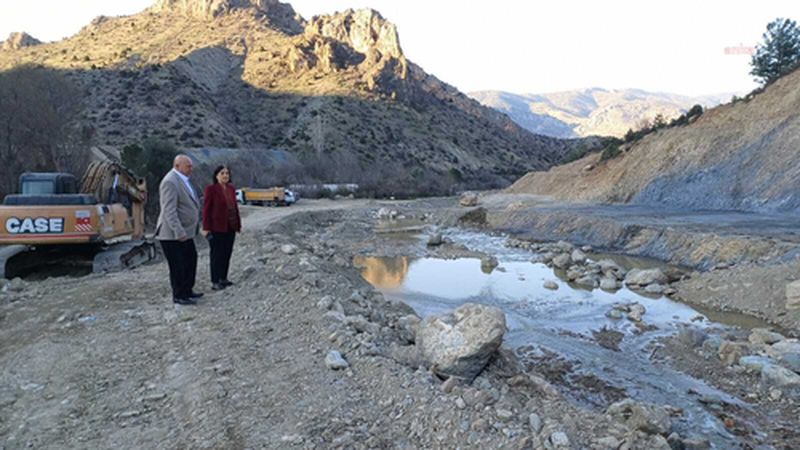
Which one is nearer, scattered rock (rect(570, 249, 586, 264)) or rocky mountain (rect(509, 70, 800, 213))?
scattered rock (rect(570, 249, 586, 264))

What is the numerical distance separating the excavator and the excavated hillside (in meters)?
34.7

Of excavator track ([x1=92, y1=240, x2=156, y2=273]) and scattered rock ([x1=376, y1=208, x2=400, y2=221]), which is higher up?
excavator track ([x1=92, y1=240, x2=156, y2=273])

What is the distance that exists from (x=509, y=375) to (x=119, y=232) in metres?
9.58

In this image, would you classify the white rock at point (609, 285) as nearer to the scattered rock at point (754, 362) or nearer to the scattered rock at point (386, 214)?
the scattered rock at point (754, 362)

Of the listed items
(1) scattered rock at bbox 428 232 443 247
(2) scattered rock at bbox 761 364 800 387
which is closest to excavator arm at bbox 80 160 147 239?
(1) scattered rock at bbox 428 232 443 247

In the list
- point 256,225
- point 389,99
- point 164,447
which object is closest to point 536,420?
point 164,447

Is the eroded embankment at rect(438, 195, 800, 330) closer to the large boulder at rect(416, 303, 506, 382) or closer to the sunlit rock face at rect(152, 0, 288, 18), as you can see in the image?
the large boulder at rect(416, 303, 506, 382)

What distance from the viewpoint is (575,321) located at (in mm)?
10234

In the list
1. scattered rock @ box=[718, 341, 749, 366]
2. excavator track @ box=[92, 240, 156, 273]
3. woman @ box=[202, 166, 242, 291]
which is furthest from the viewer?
excavator track @ box=[92, 240, 156, 273]

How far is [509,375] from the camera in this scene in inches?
214

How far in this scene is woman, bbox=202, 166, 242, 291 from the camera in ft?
26.0

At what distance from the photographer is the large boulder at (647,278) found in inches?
520

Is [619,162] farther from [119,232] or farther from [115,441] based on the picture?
[115,441]

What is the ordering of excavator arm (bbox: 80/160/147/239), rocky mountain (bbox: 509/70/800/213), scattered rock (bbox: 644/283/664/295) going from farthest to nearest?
rocky mountain (bbox: 509/70/800/213), scattered rock (bbox: 644/283/664/295), excavator arm (bbox: 80/160/147/239)
